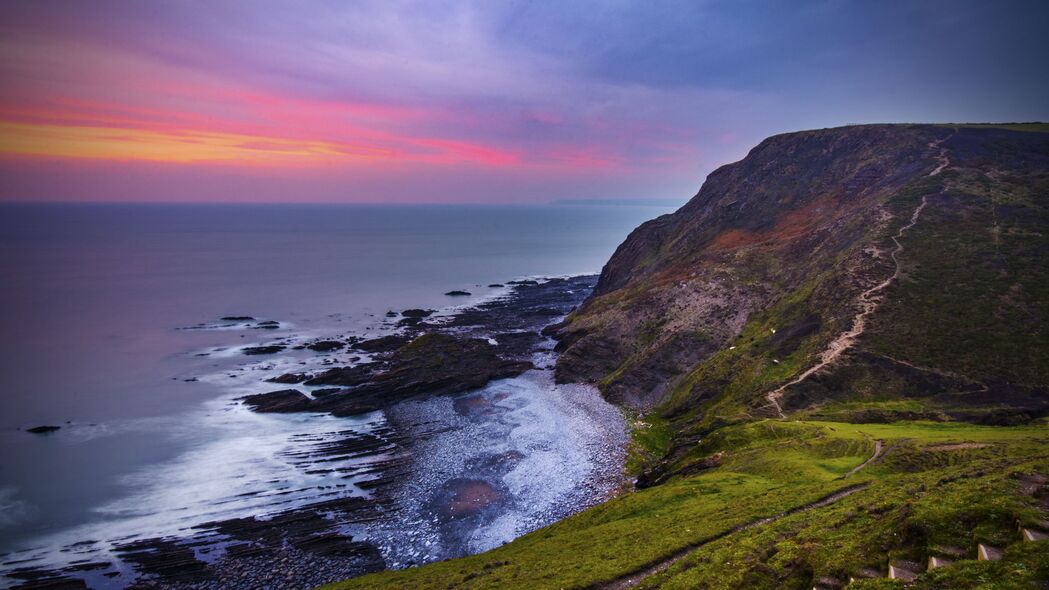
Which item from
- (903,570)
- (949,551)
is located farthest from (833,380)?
(903,570)

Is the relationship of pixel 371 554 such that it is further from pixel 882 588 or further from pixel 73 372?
pixel 73 372

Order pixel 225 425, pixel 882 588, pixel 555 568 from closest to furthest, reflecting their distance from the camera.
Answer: pixel 882 588, pixel 555 568, pixel 225 425

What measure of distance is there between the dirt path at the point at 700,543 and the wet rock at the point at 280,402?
2049 inches

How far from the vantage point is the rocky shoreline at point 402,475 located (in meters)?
35.7

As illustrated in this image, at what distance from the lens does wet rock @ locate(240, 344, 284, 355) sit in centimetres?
8719

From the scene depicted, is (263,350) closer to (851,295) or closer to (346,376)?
(346,376)

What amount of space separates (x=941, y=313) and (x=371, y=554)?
58181 millimetres

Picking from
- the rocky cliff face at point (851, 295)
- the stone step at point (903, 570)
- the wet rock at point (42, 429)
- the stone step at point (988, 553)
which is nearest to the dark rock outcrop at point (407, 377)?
the rocky cliff face at point (851, 295)

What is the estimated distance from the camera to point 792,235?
8281cm

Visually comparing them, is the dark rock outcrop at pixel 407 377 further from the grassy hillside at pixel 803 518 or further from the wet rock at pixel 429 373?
the grassy hillside at pixel 803 518

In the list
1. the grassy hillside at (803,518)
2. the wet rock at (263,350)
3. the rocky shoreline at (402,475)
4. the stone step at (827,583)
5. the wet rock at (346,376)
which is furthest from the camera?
the wet rock at (263,350)

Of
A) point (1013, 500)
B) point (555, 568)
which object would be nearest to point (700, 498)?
point (555, 568)

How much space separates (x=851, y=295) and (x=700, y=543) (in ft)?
151

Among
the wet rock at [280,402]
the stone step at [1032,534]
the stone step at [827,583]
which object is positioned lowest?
the wet rock at [280,402]
